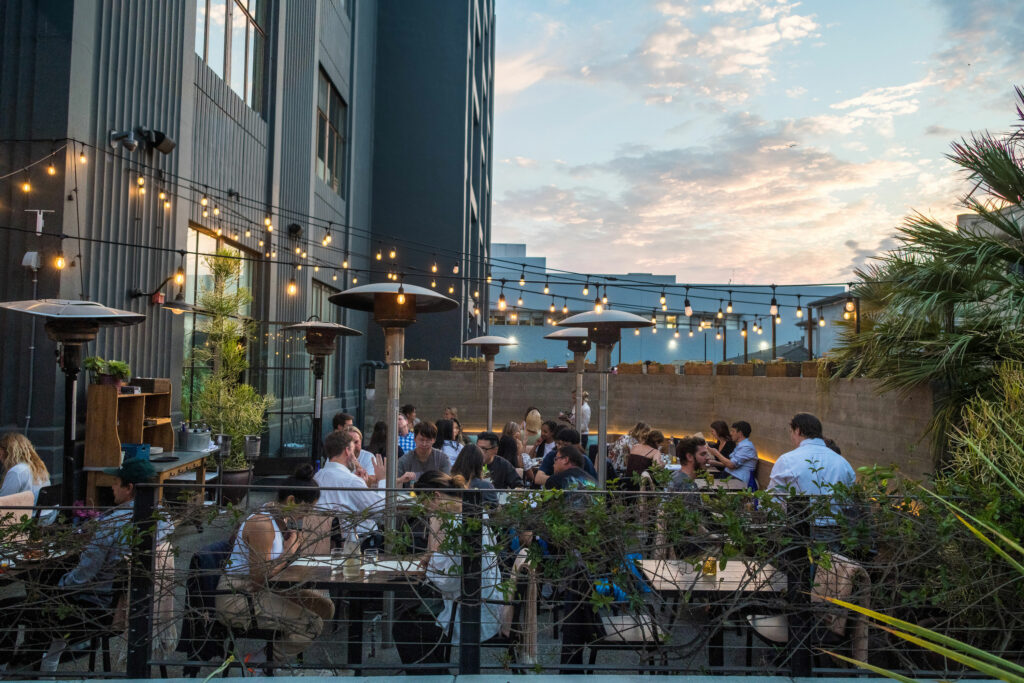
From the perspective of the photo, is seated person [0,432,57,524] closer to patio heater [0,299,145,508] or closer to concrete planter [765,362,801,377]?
patio heater [0,299,145,508]

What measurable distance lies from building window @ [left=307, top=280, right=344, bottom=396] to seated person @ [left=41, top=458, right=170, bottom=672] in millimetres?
13355

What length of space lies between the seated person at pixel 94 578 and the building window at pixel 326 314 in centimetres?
1335

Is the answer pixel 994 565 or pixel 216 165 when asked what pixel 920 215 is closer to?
pixel 994 565

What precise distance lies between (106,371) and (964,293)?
28.5 ft

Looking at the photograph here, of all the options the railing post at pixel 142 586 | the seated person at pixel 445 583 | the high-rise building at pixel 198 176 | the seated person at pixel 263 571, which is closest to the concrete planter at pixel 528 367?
the high-rise building at pixel 198 176

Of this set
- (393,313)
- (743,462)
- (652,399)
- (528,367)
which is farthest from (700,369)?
(393,313)

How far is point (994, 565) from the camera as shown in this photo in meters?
3.40

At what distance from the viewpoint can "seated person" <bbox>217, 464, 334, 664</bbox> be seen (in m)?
3.42

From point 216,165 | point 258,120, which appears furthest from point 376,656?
point 258,120

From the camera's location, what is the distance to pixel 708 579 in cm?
346

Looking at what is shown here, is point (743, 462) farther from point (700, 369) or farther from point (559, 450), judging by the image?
point (700, 369)

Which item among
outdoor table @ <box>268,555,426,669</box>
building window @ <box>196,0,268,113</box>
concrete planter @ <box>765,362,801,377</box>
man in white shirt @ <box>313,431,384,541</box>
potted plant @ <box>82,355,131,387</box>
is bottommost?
outdoor table @ <box>268,555,426,669</box>

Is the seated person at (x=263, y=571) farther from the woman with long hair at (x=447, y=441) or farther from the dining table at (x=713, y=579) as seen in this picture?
the woman with long hair at (x=447, y=441)

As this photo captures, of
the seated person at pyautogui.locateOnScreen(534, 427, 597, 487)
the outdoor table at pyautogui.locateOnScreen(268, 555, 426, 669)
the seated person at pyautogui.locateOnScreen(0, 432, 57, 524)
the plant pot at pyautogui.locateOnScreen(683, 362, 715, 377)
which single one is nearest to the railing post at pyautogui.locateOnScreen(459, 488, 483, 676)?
the outdoor table at pyautogui.locateOnScreen(268, 555, 426, 669)
